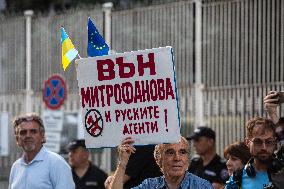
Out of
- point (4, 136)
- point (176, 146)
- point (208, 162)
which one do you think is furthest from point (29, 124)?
point (4, 136)

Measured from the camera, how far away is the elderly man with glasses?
6543mm

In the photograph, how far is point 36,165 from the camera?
28.8 ft

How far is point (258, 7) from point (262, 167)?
27.2 ft

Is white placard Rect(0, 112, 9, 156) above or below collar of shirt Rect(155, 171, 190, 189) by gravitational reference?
below

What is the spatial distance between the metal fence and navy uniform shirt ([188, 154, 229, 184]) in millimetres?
4417

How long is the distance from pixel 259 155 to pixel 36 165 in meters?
2.44

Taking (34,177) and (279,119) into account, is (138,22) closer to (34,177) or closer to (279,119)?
(34,177)

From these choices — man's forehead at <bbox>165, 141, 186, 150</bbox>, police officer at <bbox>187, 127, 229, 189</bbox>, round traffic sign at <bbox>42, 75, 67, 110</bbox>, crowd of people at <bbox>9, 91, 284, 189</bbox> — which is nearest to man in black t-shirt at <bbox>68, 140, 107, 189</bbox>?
crowd of people at <bbox>9, 91, 284, 189</bbox>

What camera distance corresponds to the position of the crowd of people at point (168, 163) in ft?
21.9

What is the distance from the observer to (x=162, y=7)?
54.8 ft

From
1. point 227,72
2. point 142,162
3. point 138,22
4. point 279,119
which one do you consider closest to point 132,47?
point 138,22

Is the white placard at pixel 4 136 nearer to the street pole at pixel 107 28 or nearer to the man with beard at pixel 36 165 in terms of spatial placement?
the street pole at pixel 107 28

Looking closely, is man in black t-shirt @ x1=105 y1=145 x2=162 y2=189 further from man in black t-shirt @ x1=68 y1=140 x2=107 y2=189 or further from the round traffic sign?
the round traffic sign

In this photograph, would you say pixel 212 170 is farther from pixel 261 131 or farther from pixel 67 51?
pixel 261 131
